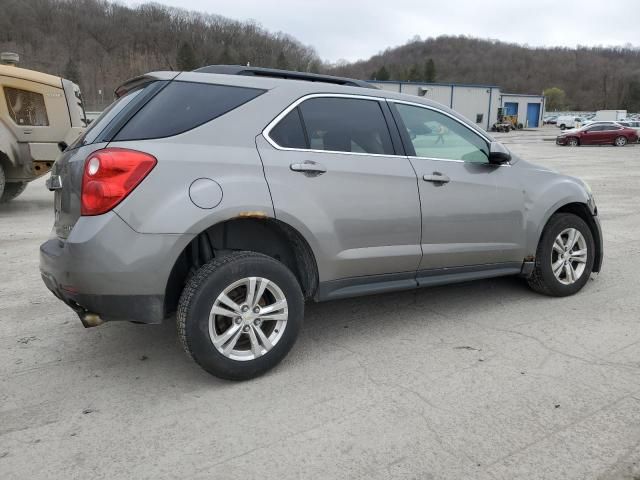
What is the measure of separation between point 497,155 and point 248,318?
2.39 metres

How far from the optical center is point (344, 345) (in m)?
3.80

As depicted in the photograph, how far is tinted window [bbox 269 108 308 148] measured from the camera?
3363mm

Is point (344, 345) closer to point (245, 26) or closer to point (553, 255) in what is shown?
point (553, 255)

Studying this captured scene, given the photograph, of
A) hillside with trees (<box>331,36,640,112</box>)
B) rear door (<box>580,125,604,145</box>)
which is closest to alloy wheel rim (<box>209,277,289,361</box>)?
rear door (<box>580,125,604,145</box>)

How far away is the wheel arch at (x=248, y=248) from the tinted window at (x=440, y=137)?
1175 millimetres

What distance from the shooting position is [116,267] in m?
2.90

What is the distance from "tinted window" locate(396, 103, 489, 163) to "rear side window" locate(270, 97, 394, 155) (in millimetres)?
258

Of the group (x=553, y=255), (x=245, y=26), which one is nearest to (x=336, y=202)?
(x=553, y=255)

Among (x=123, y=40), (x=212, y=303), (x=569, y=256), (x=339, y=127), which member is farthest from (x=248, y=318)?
(x=123, y=40)

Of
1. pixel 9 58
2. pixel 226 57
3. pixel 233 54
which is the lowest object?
pixel 9 58

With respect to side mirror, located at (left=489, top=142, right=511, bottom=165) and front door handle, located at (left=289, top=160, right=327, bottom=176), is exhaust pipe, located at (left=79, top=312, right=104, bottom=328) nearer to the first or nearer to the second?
front door handle, located at (left=289, top=160, right=327, bottom=176)

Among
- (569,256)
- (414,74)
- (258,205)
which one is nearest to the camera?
(258,205)

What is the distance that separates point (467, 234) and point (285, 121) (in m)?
1.65

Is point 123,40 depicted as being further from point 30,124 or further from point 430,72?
point 30,124
